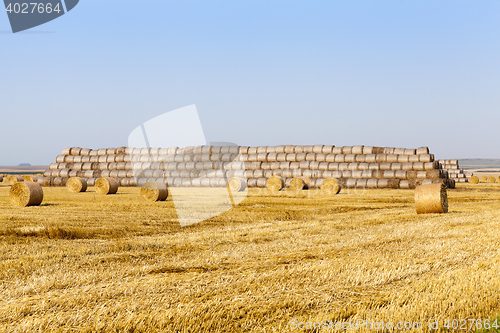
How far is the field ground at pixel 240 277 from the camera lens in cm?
400

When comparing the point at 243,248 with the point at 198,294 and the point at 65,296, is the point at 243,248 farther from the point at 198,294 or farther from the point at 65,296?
the point at 65,296

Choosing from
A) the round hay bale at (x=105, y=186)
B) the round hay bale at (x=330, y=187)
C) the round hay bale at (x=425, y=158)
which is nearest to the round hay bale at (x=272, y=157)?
the round hay bale at (x=330, y=187)

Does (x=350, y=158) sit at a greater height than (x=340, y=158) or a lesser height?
lesser

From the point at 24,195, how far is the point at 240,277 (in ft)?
39.5

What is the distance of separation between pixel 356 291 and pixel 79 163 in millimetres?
35853

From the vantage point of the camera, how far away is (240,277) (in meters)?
5.30

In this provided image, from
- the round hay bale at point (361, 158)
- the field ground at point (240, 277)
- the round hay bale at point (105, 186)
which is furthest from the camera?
the round hay bale at point (361, 158)

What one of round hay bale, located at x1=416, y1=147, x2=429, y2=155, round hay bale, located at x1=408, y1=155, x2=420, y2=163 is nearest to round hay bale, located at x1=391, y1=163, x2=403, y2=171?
round hay bale, located at x1=408, y1=155, x2=420, y2=163

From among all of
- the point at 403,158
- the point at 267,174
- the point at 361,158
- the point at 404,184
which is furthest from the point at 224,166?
the point at 404,184

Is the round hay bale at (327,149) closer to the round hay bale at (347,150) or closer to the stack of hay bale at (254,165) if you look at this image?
the stack of hay bale at (254,165)

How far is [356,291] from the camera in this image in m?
4.75

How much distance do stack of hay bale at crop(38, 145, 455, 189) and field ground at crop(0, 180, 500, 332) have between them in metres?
19.7

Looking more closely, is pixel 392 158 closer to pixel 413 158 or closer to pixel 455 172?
pixel 413 158

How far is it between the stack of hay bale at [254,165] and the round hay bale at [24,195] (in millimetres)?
16841
